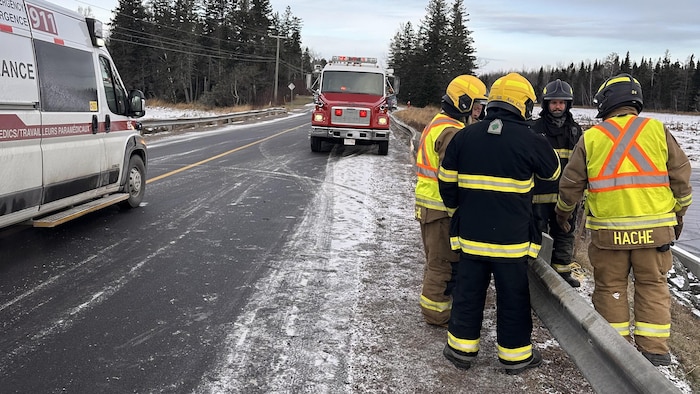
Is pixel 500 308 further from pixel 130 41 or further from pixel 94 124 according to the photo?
pixel 130 41

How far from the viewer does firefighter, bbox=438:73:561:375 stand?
3.25 metres

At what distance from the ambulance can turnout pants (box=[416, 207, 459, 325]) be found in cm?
392

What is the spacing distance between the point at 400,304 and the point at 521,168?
1748 mm

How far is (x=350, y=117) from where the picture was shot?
14352 millimetres

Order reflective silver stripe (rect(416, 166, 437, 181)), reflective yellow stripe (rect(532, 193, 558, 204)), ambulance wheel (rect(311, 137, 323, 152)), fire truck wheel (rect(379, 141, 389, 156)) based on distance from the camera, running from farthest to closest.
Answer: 1. ambulance wheel (rect(311, 137, 323, 152))
2. fire truck wheel (rect(379, 141, 389, 156))
3. reflective yellow stripe (rect(532, 193, 558, 204))
4. reflective silver stripe (rect(416, 166, 437, 181))

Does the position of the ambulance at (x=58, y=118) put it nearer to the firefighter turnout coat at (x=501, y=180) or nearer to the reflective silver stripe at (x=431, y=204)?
the reflective silver stripe at (x=431, y=204)

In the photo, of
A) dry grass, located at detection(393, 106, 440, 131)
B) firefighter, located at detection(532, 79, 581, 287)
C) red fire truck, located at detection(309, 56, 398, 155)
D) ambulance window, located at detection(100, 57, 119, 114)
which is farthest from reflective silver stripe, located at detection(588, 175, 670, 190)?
Result: dry grass, located at detection(393, 106, 440, 131)

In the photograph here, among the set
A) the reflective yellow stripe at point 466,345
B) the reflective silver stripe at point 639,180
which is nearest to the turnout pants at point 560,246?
the reflective silver stripe at point 639,180

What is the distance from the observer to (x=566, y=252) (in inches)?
197

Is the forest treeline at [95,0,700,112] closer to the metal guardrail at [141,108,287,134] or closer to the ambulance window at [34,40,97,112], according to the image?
the metal guardrail at [141,108,287,134]

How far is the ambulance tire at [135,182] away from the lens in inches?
288

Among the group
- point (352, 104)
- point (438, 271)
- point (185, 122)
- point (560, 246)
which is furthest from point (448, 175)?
point (185, 122)

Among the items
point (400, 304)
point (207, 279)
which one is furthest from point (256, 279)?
point (400, 304)

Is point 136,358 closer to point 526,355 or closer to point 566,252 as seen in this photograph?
point 526,355
